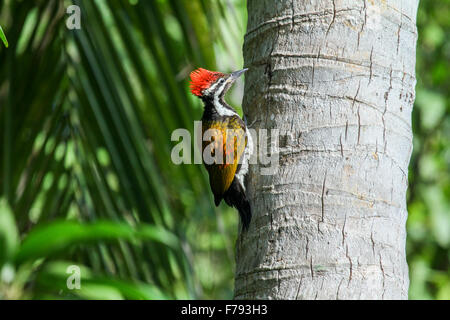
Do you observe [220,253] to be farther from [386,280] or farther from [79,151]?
[386,280]

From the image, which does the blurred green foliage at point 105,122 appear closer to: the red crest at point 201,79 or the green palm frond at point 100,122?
the green palm frond at point 100,122

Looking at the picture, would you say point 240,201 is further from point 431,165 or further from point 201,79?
point 431,165

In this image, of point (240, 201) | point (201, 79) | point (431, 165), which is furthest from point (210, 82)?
point (431, 165)

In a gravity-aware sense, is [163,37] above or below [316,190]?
above

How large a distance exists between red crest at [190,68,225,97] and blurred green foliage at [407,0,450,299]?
3264 millimetres

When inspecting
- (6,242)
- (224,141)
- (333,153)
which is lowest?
(6,242)

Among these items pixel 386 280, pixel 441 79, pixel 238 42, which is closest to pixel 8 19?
pixel 238 42

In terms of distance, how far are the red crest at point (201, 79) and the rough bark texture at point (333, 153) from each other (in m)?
1.12

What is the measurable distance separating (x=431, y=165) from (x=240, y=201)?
4.33 metres

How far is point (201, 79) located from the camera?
368 centimetres

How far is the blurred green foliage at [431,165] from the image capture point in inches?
246

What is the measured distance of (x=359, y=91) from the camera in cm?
232

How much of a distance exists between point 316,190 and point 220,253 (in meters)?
4.49

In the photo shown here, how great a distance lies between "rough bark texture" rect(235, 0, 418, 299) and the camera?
7.07 feet
